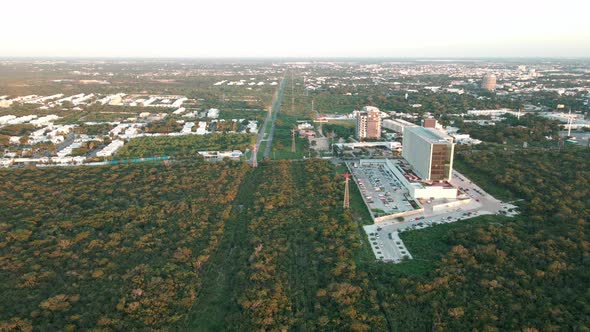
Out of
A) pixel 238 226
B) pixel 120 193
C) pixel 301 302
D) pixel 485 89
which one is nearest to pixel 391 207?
pixel 238 226

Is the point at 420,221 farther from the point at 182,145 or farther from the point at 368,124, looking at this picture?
the point at 182,145

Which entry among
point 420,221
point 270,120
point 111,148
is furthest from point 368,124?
point 111,148

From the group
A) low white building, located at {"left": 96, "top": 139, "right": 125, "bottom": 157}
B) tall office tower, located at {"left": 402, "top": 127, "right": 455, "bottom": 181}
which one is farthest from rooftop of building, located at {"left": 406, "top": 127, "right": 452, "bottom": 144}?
low white building, located at {"left": 96, "top": 139, "right": 125, "bottom": 157}

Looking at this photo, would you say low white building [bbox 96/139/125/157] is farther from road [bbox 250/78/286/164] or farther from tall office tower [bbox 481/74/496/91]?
tall office tower [bbox 481/74/496/91]

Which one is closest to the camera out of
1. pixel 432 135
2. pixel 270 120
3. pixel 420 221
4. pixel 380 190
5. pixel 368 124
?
pixel 420 221

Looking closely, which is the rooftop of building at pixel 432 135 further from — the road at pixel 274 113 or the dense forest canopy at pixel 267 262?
the road at pixel 274 113

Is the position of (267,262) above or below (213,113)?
below

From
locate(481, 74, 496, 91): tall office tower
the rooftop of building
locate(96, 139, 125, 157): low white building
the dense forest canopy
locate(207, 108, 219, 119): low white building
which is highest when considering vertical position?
locate(481, 74, 496, 91): tall office tower

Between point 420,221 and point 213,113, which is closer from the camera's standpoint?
point 420,221
